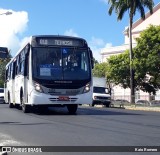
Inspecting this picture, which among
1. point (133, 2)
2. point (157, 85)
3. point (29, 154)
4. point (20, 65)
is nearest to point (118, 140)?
point (29, 154)

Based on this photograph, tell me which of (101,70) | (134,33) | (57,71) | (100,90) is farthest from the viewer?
(134,33)

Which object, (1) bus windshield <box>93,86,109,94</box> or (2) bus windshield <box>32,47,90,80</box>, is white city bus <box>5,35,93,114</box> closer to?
(2) bus windshield <box>32,47,90,80</box>

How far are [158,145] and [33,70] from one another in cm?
1095

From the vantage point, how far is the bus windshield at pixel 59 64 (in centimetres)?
1989

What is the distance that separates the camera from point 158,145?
991 cm

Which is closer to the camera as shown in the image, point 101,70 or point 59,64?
point 59,64

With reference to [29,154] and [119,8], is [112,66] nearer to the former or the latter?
[119,8]

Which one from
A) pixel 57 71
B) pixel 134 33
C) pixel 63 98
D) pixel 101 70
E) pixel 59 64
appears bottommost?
pixel 63 98

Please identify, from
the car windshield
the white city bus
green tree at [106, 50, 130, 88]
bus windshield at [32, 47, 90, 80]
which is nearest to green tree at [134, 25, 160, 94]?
green tree at [106, 50, 130, 88]

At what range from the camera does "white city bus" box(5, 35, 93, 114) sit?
1983cm

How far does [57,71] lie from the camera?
65.7 ft

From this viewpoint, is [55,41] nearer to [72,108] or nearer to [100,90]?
[72,108]

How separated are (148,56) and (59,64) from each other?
35.6 metres

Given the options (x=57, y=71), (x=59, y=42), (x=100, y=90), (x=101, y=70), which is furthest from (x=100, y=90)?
(x=101, y=70)
